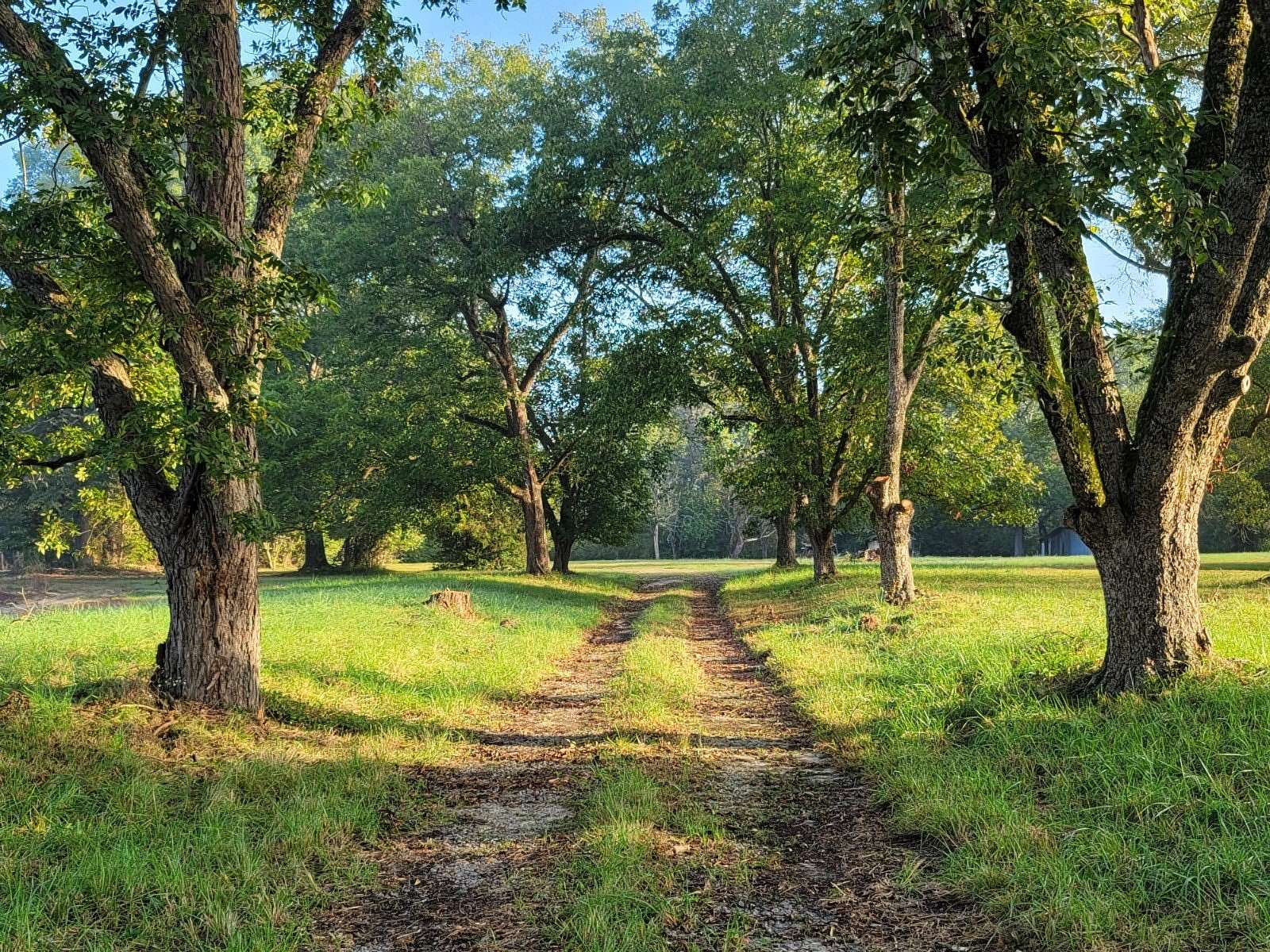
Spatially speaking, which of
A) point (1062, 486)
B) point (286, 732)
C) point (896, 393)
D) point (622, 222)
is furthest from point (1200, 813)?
point (1062, 486)

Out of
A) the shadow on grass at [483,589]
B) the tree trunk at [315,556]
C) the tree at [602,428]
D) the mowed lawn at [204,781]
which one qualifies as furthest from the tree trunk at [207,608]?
the tree trunk at [315,556]

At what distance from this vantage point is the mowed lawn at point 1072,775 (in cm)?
317

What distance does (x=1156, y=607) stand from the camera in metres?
5.59

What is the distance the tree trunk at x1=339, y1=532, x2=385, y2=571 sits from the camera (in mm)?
34303

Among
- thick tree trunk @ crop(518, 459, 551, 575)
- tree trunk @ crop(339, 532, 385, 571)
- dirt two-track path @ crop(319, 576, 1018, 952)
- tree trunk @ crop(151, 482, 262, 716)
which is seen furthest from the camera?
tree trunk @ crop(339, 532, 385, 571)

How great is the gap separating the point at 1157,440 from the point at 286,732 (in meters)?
7.07

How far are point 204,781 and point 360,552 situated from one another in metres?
31.6

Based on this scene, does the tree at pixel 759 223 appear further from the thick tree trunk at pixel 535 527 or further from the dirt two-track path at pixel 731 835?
the dirt two-track path at pixel 731 835

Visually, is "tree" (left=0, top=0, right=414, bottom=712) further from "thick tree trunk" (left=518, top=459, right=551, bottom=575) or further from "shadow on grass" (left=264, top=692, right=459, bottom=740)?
"thick tree trunk" (left=518, top=459, right=551, bottom=575)

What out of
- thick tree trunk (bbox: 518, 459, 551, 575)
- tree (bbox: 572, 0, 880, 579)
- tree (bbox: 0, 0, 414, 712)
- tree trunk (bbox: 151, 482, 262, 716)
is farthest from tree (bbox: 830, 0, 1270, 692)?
thick tree trunk (bbox: 518, 459, 551, 575)

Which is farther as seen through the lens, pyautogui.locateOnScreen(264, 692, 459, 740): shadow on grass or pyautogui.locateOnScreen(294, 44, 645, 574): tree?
pyautogui.locateOnScreen(294, 44, 645, 574): tree

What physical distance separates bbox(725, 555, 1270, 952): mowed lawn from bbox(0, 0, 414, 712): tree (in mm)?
5288

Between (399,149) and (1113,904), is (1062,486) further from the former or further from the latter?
(1113,904)

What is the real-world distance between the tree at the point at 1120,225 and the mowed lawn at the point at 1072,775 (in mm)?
743
